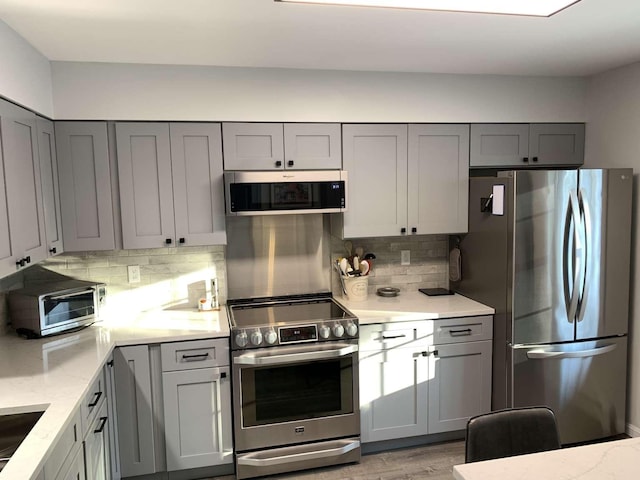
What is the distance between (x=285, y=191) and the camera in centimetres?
303

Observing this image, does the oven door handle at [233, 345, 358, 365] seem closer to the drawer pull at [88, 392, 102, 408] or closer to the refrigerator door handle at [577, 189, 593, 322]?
the drawer pull at [88, 392, 102, 408]

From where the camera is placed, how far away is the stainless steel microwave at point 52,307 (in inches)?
107

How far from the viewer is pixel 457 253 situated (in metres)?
3.57

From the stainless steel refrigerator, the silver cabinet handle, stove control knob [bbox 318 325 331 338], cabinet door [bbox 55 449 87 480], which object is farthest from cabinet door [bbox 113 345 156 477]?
the stainless steel refrigerator

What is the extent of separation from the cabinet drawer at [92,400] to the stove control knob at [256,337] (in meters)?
0.79

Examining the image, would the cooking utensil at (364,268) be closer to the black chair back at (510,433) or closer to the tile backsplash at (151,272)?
the tile backsplash at (151,272)

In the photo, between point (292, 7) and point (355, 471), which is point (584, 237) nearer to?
point (355, 471)

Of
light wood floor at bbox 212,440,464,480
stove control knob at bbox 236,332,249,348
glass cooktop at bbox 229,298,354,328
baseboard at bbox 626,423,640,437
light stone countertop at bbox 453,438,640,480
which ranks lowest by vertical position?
light wood floor at bbox 212,440,464,480

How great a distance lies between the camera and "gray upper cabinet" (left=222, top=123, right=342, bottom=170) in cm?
304

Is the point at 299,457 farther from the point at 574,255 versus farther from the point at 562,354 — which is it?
the point at 574,255

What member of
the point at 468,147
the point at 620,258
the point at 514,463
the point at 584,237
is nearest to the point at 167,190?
the point at 468,147

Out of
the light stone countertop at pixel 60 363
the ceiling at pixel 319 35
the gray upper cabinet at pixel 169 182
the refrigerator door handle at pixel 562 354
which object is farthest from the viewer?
the refrigerator door handle at pixel 562 354

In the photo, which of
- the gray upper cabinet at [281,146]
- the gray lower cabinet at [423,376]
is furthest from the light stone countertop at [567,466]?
the gray upper cabinet at [281,146]

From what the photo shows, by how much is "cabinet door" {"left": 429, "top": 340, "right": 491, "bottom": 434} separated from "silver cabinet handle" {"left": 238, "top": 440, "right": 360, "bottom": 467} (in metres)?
0.59
